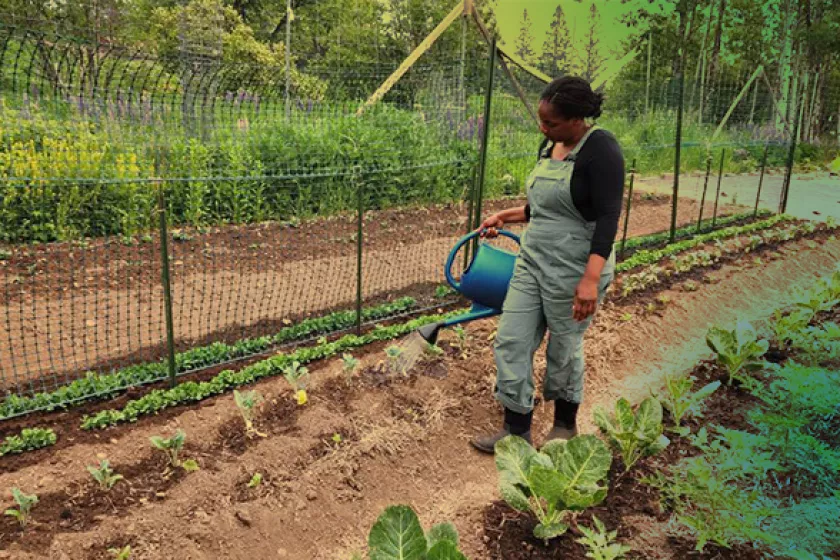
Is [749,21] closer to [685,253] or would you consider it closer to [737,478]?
[685,253]

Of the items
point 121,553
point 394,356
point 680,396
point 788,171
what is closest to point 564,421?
point 680,396

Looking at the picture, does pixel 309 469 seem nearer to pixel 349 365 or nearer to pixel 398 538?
pixel 349 365

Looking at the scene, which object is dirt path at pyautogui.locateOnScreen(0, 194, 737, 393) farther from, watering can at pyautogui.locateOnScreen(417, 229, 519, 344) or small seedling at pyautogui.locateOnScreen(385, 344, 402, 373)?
watering can at pyautogui.locateOnScreen(417, 229, 519, 344)

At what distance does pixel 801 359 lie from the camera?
441cm

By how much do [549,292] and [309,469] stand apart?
138 centimetres

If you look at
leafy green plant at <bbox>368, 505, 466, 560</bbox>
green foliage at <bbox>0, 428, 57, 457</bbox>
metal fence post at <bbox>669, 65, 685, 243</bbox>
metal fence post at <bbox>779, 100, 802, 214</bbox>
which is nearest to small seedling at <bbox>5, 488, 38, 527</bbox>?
green foliage at <bbox>0, 428, 57, 457</bbox>

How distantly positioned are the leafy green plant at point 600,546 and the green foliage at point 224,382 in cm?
214

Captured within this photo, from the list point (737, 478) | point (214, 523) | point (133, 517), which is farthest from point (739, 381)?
point (133, 517)

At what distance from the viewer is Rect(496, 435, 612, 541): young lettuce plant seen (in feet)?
8.18

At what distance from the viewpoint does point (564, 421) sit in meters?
3.25

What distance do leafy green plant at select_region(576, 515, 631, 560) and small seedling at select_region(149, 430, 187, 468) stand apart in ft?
5.95

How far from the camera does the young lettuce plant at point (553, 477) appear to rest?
2492mm

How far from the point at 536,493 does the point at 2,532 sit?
2126mm

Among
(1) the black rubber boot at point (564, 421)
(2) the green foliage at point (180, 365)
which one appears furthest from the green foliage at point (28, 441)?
(1) the black rubber boot at point (564, 421)
